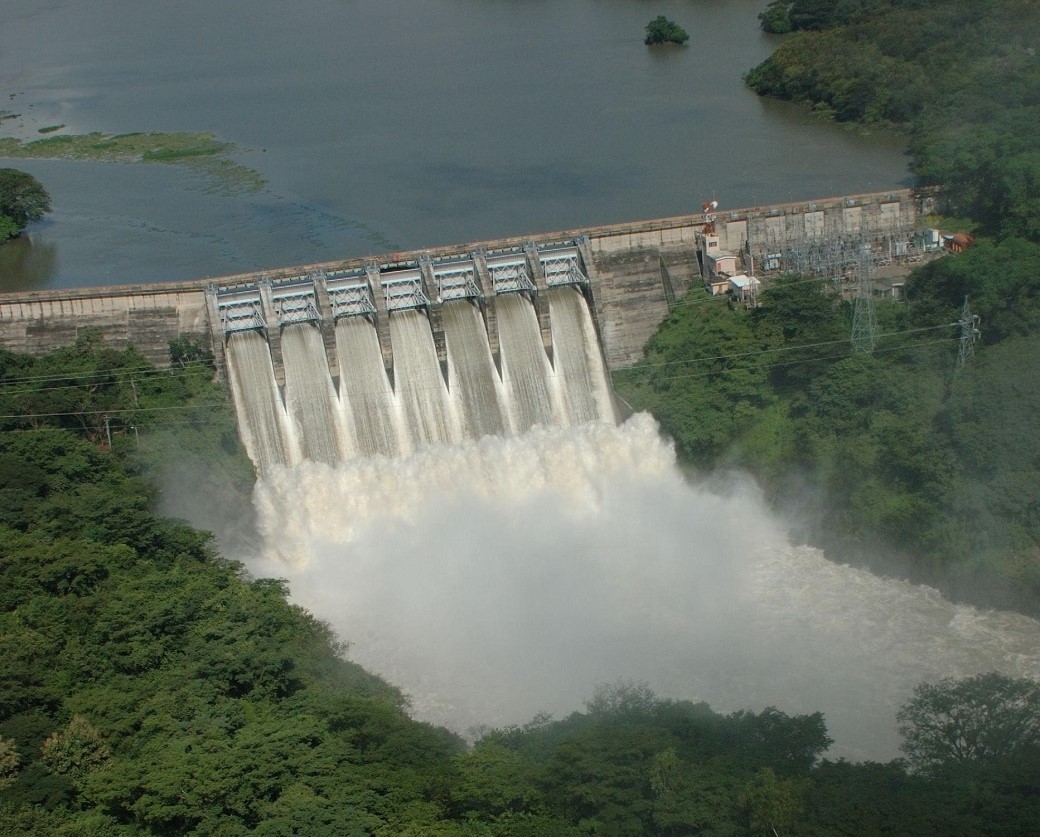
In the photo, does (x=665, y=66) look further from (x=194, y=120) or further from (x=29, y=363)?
(x=29, y=363)

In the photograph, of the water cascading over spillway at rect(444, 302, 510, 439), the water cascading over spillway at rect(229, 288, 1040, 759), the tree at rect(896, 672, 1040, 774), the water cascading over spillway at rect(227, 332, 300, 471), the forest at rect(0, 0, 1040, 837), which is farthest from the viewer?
the water cascading over spillway at rect(444, 302, 510, 439)

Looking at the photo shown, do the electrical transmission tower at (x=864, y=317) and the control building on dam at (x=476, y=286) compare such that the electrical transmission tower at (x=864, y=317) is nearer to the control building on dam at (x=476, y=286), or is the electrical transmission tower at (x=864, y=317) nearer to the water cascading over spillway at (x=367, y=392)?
the control building on dam at (x=476, y=286)

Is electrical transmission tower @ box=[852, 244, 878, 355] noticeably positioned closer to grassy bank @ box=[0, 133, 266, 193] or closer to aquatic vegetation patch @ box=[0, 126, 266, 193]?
aquatic vegetation patch @ box=[0, 126, 266, 193]

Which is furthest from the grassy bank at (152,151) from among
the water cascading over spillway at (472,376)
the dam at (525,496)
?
the water cascading over spillway at (472,376)

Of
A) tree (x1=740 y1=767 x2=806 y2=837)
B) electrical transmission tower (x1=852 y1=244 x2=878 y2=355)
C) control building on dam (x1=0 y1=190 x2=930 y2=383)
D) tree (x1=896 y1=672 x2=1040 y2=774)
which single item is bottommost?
tree (x1=896 y1=672 x2=1040 y2=774)

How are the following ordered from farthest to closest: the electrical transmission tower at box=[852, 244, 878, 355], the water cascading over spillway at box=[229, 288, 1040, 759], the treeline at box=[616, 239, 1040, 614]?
the electrical transmission tower at box=[852, 244, 878, 355]
the treeline at box=[616, 239, 1040, 614]
the water cascading over spillway at box=[229, 288, 1040, 759]

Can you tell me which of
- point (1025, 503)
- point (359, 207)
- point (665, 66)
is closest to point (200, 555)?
point (1025, 503)

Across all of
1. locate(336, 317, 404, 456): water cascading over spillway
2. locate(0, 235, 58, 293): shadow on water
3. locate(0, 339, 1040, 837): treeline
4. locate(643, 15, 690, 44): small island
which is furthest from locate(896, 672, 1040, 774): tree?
locate(643, 15, 690, 44): small island
